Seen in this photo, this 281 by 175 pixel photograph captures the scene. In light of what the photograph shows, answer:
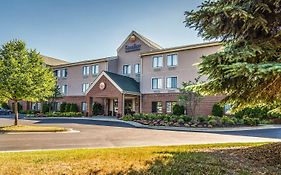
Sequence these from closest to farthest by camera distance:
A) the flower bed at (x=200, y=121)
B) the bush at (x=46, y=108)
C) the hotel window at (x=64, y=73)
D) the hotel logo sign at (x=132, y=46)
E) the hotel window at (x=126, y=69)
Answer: the flower bed at (x=200, y=121) → the hotel logo sign at (x=132, y=46) → the hotel window at (x=126, y=69) → the bush at (x=46, y=108) → the hotel window at (x=64, y=73)

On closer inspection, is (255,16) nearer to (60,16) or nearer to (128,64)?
(60,16)

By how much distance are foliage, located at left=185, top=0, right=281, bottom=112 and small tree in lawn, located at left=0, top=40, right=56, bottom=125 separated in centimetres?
1428

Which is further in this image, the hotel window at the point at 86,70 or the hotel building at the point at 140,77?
the hotel window at the point at 86,70

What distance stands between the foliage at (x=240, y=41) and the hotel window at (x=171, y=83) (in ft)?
79.6

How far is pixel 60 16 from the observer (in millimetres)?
14234

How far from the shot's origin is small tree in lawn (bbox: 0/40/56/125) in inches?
712

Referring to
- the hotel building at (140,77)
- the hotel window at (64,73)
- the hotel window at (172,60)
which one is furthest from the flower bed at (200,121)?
the hotel window at (64,73)

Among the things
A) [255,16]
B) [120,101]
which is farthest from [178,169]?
[120,101]

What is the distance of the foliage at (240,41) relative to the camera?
6375 mm

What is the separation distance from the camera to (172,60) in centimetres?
3238

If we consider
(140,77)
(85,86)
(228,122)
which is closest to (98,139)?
(228,122)

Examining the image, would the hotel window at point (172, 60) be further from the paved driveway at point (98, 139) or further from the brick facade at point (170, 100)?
the paved driveway at point (98, 139)

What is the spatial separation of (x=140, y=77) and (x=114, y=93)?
16.7 feet

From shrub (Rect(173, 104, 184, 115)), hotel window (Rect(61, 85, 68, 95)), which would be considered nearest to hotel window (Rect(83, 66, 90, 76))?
hotel window (Rect(61, 85, 68, 95))
